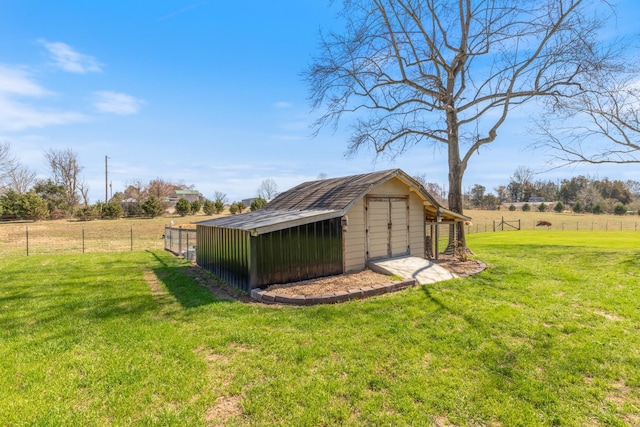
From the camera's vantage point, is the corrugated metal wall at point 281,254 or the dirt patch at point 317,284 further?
the corrugated metal wall at point 281,254

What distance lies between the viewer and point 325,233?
8016 mm

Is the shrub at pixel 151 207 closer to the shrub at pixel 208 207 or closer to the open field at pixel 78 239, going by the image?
the shrub at pixel 208 207

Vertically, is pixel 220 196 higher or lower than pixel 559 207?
higher

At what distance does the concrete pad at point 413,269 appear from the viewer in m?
8.04

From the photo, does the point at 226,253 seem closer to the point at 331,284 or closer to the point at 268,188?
the point at 331,284

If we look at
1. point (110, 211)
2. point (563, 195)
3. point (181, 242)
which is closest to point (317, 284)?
point (181, 242)

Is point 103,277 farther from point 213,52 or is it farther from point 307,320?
point 213,52

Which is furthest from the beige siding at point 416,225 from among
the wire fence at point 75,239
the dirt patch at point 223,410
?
the wire fence at point 75,239

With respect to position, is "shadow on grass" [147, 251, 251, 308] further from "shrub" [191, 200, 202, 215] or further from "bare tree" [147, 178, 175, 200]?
"bare tree" [147, 178, 175, 200]

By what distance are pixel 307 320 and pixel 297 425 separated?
253 centimetres

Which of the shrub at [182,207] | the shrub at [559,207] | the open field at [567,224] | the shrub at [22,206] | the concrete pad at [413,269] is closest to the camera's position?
the concrete pad at [413,269]

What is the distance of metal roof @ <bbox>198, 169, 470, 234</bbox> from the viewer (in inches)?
290

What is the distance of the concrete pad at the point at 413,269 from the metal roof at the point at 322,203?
204 centimetres

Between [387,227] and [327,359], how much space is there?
20.2 ft
